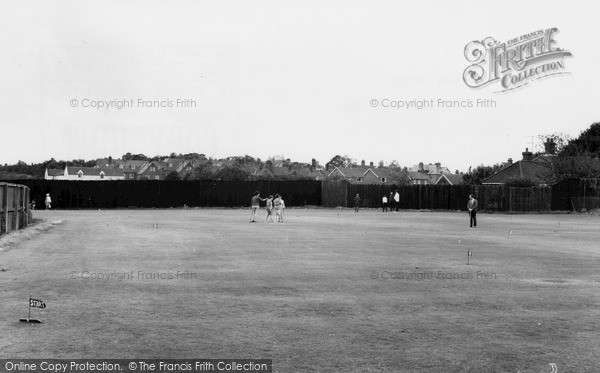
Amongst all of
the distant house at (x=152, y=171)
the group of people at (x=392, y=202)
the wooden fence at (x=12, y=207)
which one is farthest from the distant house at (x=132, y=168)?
the wooden fence at (x=12, y=207)

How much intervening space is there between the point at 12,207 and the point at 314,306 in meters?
19.3

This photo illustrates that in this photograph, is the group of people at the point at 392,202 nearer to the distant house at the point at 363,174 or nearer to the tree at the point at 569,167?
the tree at the point at 569,167

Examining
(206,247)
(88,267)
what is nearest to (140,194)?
(206,247)

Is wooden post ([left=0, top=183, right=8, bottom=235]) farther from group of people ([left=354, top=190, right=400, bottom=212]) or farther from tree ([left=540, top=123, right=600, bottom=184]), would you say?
tree ([left=540, top=123, right=600, bottom=184])

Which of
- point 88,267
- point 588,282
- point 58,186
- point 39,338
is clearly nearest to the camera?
point 39,338

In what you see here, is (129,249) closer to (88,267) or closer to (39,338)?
(88,267)

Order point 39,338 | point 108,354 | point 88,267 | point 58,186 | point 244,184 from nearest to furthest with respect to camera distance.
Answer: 1. point 108,354
2. point 39,338
3. point 88,267
4. point 58,186
5. point 244,184

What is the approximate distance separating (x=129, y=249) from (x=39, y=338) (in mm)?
12150

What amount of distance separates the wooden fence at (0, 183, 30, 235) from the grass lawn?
15.3ft

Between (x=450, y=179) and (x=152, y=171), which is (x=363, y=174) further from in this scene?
(x=152, y=171)

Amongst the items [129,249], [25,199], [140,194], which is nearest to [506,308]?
[129,249]

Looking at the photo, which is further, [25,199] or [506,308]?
[25,199]

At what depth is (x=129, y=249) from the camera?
2034cm

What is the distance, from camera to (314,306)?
10914 millimetres
